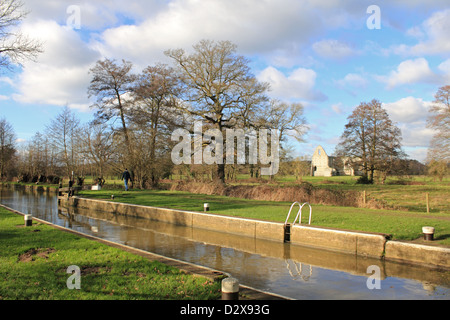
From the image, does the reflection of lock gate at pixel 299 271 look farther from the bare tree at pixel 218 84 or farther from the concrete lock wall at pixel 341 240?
the bare tree at pixel 218 84

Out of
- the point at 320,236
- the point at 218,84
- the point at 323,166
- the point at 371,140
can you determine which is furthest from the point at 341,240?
the point at 323,166

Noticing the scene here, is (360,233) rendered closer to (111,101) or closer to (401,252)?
(401,252)

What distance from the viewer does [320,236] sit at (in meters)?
9.83

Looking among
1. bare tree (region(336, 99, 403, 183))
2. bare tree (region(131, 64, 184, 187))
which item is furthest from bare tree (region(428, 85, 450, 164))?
bare tree (region(131, 64, 184, 187))

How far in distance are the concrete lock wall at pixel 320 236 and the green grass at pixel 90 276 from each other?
515 cm

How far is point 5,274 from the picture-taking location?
19.1 feet

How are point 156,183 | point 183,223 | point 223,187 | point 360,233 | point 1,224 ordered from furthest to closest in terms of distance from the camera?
1. point 156,183
2. point 223,187
3. point 183,223
4. point 1,224
5. point 360,233

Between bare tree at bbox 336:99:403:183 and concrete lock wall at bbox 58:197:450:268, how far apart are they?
3151cm

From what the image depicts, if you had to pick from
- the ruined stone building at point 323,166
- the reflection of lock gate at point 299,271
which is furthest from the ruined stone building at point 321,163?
the reflection of lock gate at point 299,271

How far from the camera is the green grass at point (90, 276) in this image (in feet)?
16.2

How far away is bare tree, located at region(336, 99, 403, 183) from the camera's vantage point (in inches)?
1574

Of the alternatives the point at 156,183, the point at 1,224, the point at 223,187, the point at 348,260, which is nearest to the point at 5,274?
the point at 1,224

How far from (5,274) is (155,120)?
1012 inches

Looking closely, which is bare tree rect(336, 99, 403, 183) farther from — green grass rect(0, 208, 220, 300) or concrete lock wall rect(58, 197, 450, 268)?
green grass rect(0, 208, 220, 300)
